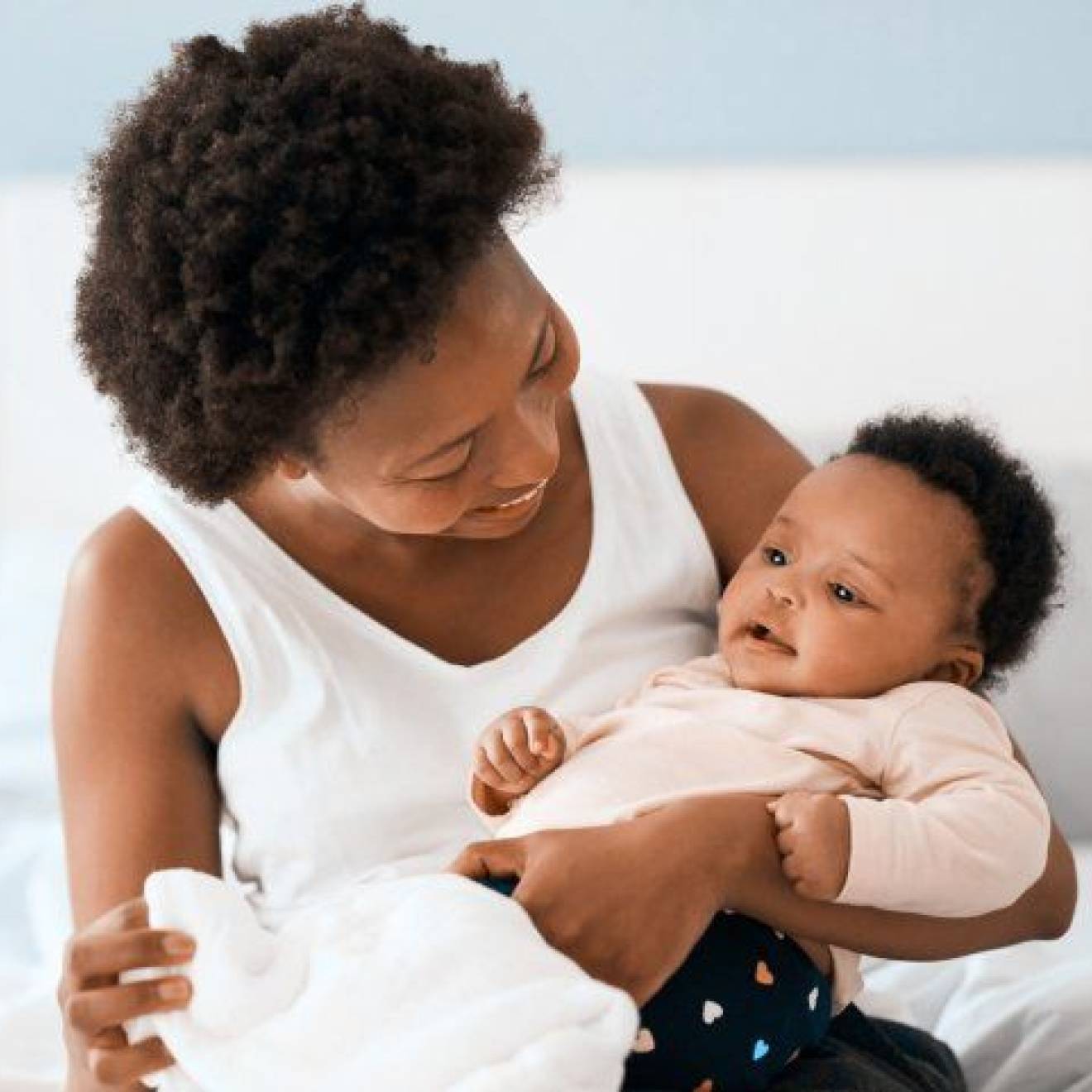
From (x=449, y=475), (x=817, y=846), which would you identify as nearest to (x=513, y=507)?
(x=449, y=475)

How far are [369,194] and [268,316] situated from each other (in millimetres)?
91

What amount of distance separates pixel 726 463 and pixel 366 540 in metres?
0.29

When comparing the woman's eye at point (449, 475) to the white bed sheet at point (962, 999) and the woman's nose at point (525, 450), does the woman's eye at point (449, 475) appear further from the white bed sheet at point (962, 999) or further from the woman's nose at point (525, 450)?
the white bed sheet at point (962, 999)

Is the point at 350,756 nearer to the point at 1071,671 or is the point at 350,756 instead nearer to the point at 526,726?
the point at 526,726

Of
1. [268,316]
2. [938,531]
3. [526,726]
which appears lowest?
[526,726]

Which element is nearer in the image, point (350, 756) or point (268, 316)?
point (268, 316)

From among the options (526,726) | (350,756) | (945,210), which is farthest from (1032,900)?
(945,210)

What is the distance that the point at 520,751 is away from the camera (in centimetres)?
127

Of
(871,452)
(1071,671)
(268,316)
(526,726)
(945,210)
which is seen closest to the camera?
(268,316)

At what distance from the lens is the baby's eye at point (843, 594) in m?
1.33

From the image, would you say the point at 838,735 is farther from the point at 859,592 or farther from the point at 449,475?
the point at 449,475

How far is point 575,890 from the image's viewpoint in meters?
1.13

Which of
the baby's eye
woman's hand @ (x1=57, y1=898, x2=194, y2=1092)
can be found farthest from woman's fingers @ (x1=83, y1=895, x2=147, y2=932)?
the baby's eye

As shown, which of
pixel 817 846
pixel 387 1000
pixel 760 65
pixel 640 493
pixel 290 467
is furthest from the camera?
pixel 760 65
